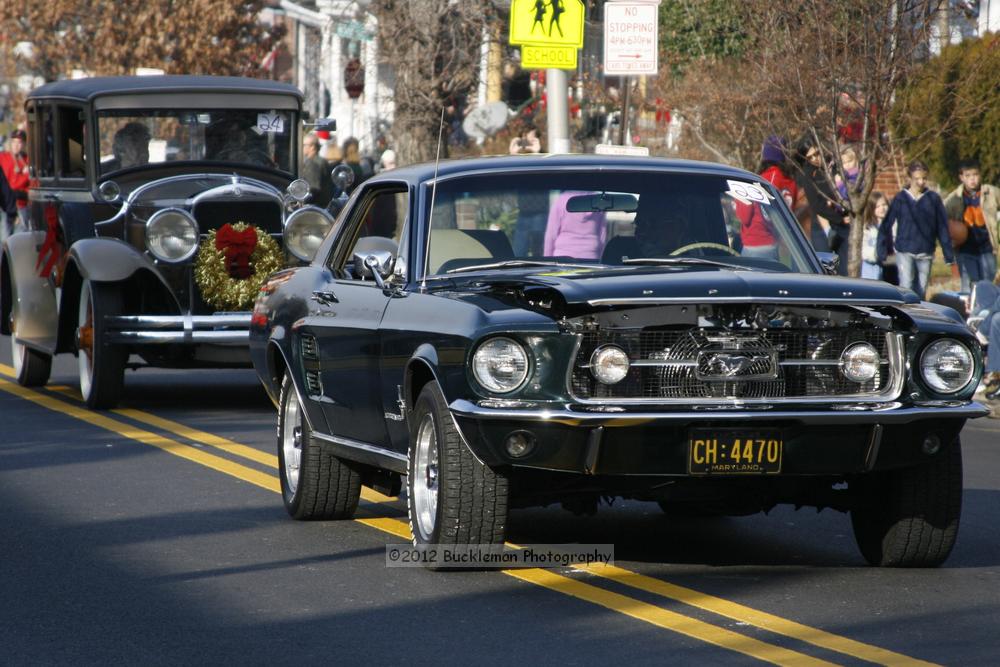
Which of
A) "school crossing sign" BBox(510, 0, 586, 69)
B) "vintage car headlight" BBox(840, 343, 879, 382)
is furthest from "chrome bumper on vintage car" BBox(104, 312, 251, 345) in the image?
"vintage car headlight" BBox(840, 343, 879, 382)

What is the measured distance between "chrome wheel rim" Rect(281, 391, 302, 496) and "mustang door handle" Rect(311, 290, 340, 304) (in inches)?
20.8

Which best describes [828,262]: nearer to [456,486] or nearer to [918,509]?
[918,509]

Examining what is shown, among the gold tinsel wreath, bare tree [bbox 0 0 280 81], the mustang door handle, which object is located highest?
bare tree [bbox 0 0 280 81]

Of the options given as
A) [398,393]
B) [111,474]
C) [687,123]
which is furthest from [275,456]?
[687,123]

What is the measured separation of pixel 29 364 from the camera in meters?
15.6

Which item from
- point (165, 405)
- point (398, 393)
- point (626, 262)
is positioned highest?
point (626, 262)

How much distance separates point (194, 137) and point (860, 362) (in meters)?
9.32

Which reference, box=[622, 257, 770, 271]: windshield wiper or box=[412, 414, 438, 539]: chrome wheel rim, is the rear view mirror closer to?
box=[622, 257, 770, 271]: windshield wiper

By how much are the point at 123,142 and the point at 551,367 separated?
919cm

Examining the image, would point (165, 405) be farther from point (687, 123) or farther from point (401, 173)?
point (687, 123)

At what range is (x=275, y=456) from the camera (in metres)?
11.4

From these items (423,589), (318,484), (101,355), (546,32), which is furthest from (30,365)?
(423,589)

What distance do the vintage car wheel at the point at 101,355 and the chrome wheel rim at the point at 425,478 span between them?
6617 millimetres

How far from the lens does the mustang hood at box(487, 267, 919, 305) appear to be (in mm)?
6984
